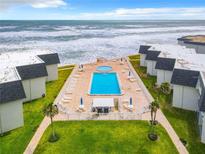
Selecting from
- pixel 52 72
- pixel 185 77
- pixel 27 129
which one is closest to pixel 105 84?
pixel 52 72

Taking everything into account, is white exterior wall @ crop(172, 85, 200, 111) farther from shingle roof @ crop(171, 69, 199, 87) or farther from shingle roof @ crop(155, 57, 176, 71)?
shingle roof @ crop(155, 57, 176, 71)

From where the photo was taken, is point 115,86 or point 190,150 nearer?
point 190,150

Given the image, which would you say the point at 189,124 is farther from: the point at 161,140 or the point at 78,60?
the point at 78,60

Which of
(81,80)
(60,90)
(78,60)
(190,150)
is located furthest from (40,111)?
(78,60)

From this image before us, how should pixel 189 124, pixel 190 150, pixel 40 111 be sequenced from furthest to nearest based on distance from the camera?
pixel 40 111, pixel 189 124, pixel 190 150

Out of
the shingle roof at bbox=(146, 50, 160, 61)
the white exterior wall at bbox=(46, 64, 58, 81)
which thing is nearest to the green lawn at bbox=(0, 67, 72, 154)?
the white exterior wall at bbox=(46, 64, 58, 81)

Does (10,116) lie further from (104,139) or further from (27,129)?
(104,139)

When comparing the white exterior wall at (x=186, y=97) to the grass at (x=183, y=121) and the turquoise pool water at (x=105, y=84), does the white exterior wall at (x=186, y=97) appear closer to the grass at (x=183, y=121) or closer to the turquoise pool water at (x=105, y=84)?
the grass at (x=183, y=121)
